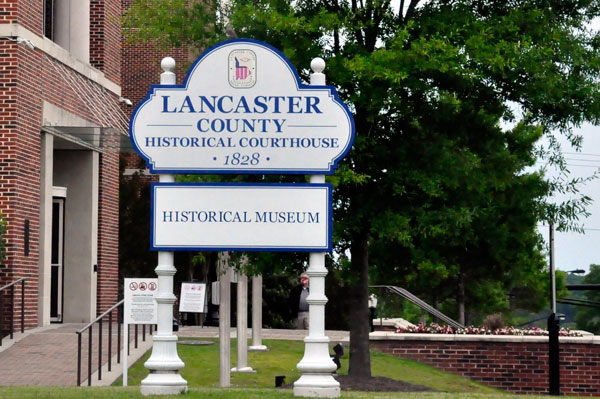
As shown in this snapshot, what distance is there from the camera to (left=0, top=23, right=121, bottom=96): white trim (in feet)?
77.6

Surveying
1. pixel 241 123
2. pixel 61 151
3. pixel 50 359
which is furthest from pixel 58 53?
pixel 241 123

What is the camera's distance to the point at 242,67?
44.7 ft

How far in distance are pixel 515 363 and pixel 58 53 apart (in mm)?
12057

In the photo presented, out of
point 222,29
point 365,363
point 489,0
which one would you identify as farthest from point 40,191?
point 489,0

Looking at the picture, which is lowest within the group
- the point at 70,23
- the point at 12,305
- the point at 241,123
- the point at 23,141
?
the point at 12,305

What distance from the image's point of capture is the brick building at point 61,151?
77.7 feet

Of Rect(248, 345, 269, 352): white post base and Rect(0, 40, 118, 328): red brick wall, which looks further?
Rect(0, 40, 118, 328): red brick wall

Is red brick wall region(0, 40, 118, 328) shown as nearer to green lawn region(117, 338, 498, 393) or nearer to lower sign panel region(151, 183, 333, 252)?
green lawn region(117, 338, 498, 393)

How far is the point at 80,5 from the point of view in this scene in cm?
2842

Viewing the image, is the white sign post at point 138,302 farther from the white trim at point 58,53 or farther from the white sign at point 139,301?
the white trim at point 58,53

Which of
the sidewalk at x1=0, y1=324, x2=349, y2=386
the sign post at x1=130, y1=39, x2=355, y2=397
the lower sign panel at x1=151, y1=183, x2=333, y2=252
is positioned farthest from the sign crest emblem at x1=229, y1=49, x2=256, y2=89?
the sidewalk at x1=0, y1=324, x2=349, y2=386

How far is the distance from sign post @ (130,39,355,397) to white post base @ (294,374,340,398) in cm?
25

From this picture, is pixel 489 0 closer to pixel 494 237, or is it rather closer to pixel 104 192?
pixel 494 237

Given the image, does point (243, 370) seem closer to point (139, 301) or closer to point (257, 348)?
point (257, 348)
